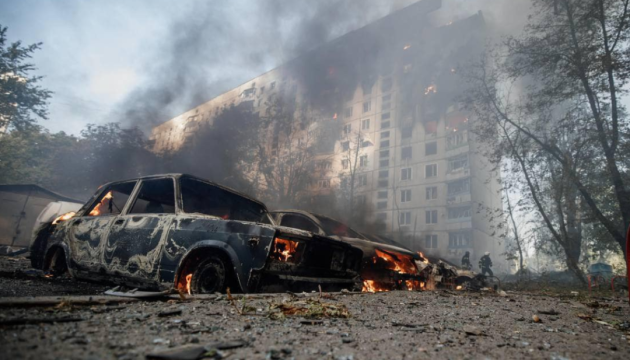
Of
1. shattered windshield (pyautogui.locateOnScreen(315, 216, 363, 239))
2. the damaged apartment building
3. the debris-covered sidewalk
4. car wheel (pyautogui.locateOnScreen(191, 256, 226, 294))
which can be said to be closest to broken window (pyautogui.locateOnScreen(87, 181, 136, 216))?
car wheel (pyautogui.locateOnScreen(191, 256, 226, 294))

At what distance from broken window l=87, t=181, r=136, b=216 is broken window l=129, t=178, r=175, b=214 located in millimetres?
299

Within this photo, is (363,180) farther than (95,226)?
Yes

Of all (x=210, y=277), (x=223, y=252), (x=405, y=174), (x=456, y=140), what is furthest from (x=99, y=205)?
(x=456, y=140)

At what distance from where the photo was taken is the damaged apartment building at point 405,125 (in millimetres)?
35500

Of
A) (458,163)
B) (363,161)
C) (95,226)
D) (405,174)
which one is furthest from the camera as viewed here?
(363,161)

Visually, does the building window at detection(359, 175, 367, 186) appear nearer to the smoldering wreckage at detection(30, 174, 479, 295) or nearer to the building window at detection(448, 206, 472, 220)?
the building window at detection(448, 206, 472, 220)

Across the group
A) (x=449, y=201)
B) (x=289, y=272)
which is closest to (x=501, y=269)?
(x=449, y=201)

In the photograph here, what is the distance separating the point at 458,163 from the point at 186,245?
3832 cm

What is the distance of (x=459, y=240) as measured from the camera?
1366 inches

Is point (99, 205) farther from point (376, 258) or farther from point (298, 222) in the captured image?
point (376, 258)

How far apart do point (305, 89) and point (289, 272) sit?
42.8 meters

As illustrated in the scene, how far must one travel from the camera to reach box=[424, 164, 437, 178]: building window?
3816cm

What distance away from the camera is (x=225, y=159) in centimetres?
2481

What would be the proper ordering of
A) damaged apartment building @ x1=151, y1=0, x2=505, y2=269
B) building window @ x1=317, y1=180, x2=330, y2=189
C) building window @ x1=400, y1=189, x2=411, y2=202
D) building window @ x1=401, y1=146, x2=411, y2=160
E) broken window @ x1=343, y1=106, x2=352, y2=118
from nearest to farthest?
building window @ x1=317, y1=180, x2=330, y2=189 → damaged apartment building @ x1=151, y1=0, x2=505, y2=269 → building window @ x1=400, y1=189, x2=411, y2=202 → building window @ x1=401, y1=146, x2=411, y2=160 → broken window @ x1=343, y1=106, x2=352, y2=118
